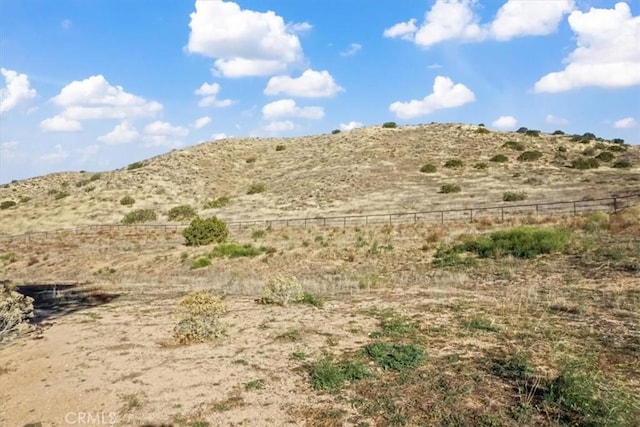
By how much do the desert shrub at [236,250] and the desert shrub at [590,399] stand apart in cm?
2355

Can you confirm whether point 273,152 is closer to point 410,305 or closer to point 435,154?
point 435,154

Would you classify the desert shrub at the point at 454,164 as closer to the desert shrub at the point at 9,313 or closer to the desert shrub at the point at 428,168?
the desert shrub at the point at 428,168

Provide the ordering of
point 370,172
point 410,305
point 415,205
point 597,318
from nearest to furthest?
point 597,318 < point 410,305 < point 415,205 < point 370,172

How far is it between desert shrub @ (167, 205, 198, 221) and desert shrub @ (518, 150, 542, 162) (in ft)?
131

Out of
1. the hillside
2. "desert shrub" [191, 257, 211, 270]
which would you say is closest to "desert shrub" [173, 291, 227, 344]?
"desert shrub" [191, 257, 211, 270]

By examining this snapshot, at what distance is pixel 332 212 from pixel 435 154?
25254 millimetres

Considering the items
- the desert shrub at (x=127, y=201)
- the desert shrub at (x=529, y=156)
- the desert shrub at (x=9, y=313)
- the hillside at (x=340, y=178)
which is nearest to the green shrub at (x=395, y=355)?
the desert shrub at (x=9, y=313)

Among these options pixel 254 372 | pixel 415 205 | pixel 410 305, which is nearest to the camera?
pixel 254 372

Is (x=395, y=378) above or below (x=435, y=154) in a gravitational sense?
below

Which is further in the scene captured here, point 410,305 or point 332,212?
point 332,212

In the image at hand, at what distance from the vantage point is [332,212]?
45031 millimetres

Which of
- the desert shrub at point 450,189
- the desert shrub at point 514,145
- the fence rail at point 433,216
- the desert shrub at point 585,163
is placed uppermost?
the desert shrub at point 514,145

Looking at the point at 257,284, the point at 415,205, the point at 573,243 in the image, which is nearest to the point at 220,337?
the point at 257,284

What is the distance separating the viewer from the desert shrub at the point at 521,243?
22844 millimetres
